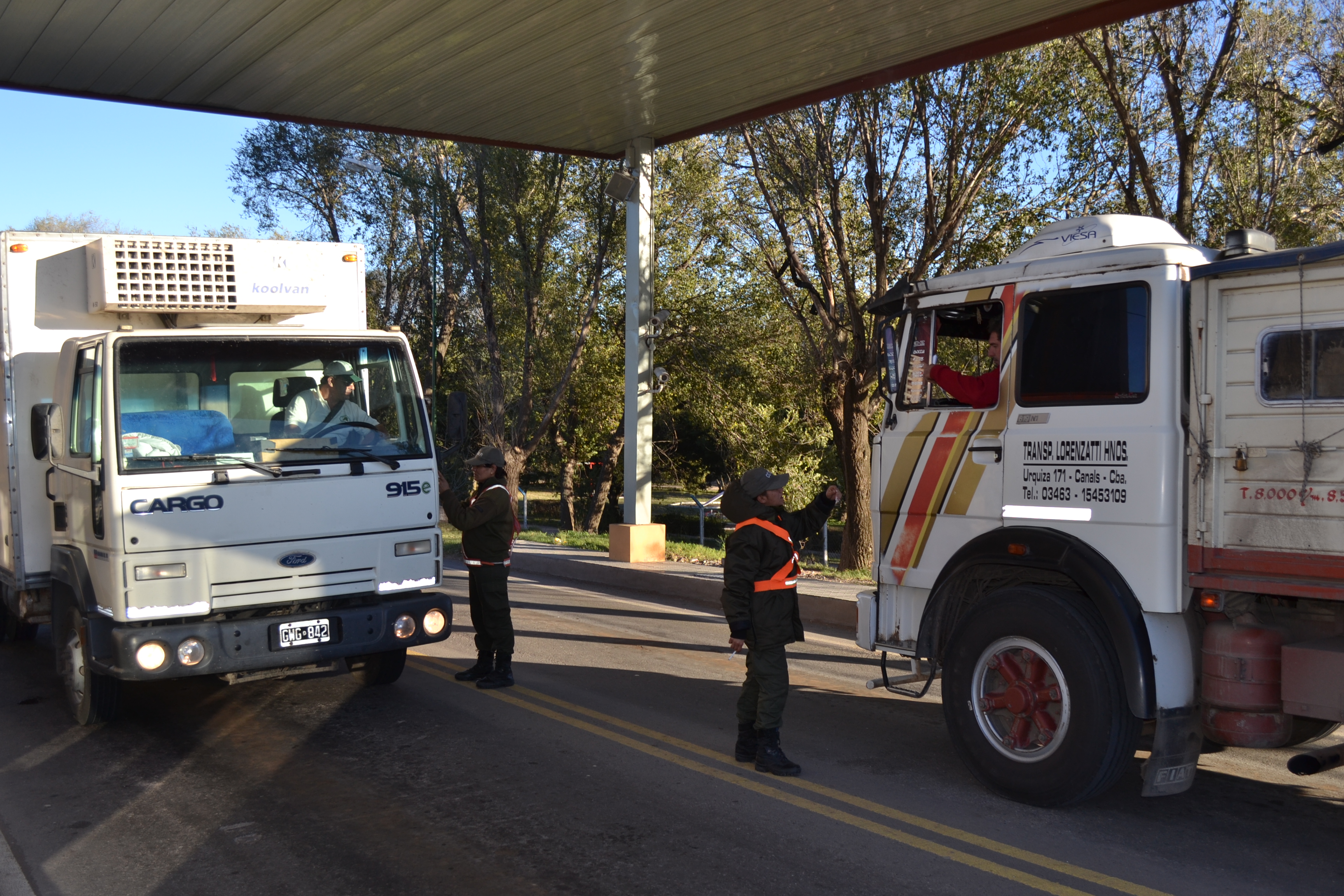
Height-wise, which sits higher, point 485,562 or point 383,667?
point 485,562

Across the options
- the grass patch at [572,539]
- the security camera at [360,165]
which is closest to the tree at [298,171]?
the security camera at [360,165]

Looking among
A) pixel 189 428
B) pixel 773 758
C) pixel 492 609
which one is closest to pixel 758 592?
pixel 773 758

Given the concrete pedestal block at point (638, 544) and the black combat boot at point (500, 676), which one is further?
the concrete pedestal block at point (638, 544)

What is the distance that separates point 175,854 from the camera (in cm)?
491

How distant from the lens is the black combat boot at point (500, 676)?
8039 millimetres

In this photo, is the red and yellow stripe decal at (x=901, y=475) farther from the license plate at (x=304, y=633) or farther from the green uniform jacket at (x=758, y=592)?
the license plate at (x=304, y=633)

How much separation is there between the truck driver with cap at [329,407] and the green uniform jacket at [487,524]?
1.05 meters

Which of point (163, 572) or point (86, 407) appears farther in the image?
point (86, 407)

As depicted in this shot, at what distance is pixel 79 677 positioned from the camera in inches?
275

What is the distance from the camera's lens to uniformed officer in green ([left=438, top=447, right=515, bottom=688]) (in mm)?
7895

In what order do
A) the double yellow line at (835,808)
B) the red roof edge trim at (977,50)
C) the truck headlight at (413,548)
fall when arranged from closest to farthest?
the double yellow line at (835,808), the truck headlight at (413,548), the red roof edge trim at (977,50)

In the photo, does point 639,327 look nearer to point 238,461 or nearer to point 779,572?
point 238,461

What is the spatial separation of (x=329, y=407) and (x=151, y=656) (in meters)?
1.87

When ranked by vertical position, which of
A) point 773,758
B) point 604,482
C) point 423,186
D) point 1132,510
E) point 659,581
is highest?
point 423,186
